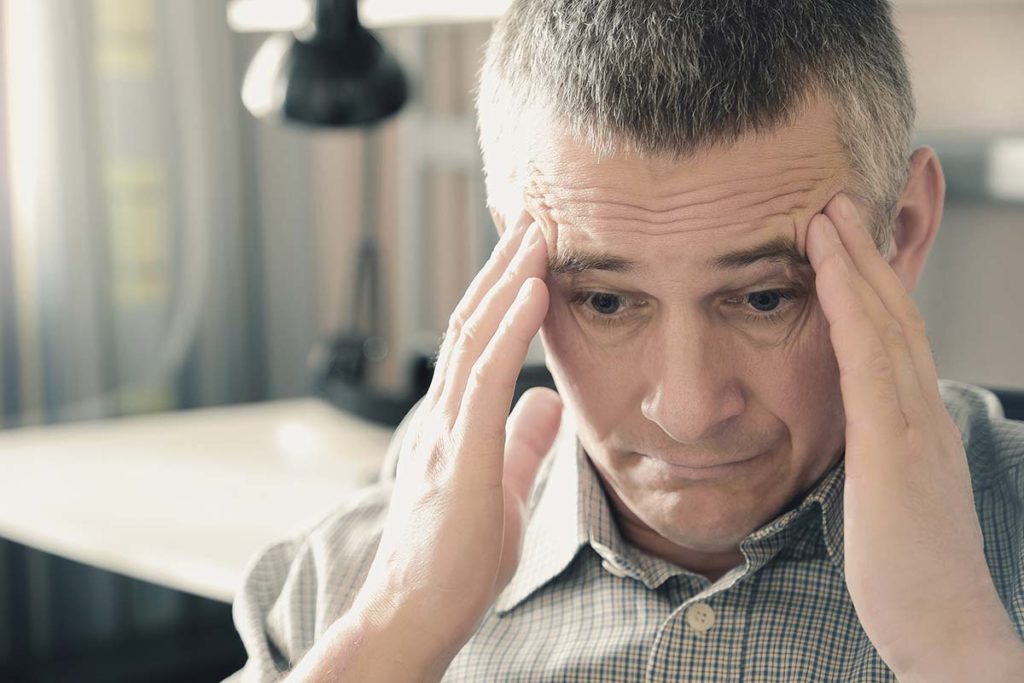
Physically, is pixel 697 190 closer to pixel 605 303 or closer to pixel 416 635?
pixel 605 303

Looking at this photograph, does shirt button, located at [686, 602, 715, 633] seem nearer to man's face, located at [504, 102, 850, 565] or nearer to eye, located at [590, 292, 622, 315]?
man's face, located at [504, 102, 850, 565]

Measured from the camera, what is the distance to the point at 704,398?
0.99m

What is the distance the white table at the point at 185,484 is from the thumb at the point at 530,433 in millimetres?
563

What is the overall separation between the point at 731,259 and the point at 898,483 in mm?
218

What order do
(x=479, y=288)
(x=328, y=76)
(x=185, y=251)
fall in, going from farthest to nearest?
(x=185, y=251), (x=328, y=76), (x=479, y=288)

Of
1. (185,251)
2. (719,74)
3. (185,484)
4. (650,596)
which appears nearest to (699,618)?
(650,596)

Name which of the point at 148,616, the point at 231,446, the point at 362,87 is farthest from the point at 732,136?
the point at 148,616

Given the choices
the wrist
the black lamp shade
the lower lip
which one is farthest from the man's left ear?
the black lamp shade

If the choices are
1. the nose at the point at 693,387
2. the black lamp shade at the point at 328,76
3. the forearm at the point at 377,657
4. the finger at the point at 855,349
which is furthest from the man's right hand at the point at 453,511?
the black lamp shade at the point at 328,76

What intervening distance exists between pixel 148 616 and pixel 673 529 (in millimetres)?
2168

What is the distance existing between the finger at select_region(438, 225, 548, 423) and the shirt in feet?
0.62

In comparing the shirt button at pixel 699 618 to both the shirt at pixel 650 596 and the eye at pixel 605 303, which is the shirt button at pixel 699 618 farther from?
the eye at pixel 605 303

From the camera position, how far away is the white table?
1878 mm

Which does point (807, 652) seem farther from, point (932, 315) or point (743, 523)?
point (932, 315)
